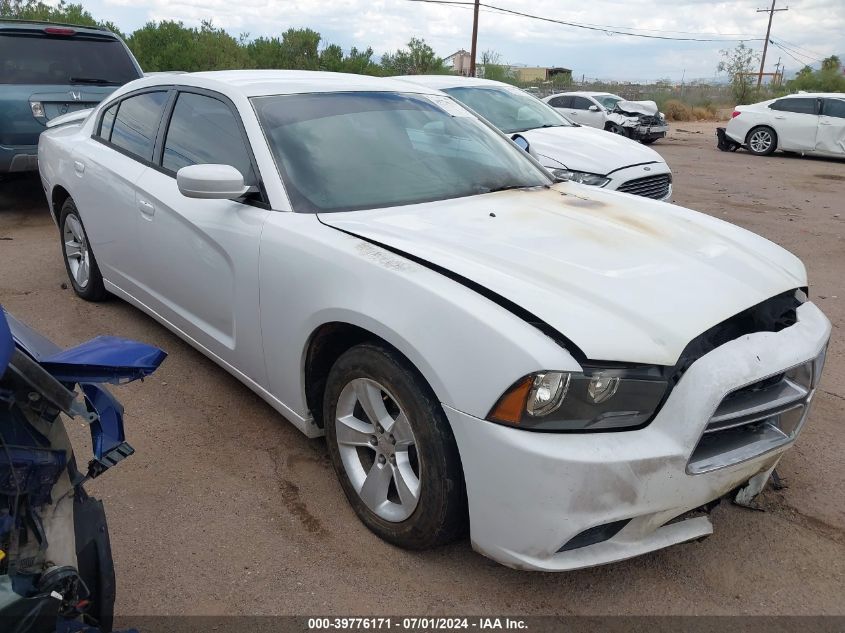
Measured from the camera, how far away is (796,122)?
1599 centimetres

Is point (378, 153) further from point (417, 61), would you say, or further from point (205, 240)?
point (417, 61)

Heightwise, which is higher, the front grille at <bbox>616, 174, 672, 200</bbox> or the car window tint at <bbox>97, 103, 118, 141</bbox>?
the car window tint at <bbox>97, 103, 118, 141</bbox>

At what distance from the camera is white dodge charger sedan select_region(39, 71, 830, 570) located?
2.10 meters

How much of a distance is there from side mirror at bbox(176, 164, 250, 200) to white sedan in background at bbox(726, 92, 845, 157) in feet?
53.5

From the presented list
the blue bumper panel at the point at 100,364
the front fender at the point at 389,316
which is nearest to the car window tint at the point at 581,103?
the front fender at the point at 389,316

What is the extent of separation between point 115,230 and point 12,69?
4377mm

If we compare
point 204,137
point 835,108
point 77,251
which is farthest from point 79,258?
point 835,108

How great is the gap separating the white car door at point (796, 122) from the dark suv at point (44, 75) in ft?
46.6

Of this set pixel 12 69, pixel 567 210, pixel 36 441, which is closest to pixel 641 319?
pixel 567 210

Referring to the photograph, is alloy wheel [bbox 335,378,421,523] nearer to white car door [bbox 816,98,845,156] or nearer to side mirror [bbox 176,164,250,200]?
side mirror [bbox 176,164,250,200]

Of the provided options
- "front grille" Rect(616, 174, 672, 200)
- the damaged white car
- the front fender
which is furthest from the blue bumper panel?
the damaged white car

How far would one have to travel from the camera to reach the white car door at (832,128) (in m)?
15.5

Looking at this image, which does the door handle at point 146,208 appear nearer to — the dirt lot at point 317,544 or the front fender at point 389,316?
the dirt lot at point 317,544

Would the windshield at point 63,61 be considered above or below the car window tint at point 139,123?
above
